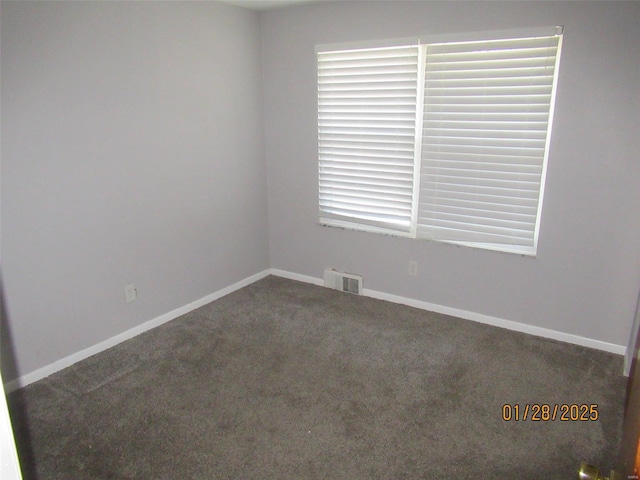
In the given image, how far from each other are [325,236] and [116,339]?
1801 millimetres

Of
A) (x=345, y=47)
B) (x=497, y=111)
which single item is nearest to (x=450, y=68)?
(x=497, y=111)

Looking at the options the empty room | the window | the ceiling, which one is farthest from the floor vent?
the ceiling

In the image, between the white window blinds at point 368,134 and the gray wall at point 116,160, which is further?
the white window blinds at point 368,134

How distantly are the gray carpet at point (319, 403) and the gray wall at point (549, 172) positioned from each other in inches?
10.4

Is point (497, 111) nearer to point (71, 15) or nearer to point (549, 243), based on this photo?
point (549, 243)

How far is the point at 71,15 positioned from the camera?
2.41 m

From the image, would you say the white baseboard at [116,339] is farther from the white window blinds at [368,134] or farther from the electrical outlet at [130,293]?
the white window blinds at [368,134]

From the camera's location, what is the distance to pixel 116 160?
9.10 ft

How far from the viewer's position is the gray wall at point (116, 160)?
2350 mm

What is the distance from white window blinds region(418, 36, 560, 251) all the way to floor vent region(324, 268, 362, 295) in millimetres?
837

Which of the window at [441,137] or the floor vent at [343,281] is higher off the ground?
the window at [441,137]

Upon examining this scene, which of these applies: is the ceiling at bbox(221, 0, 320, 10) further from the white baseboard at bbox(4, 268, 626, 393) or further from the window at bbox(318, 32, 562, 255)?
the white baseboard at bbox(4, 268, 626, 393)

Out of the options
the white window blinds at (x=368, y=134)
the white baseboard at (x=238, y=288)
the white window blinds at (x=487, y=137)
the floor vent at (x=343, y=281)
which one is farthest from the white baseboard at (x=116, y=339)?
the white window blinds at (x=487, y=137)

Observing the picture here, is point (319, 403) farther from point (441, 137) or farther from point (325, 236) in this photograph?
point (441, 137)
